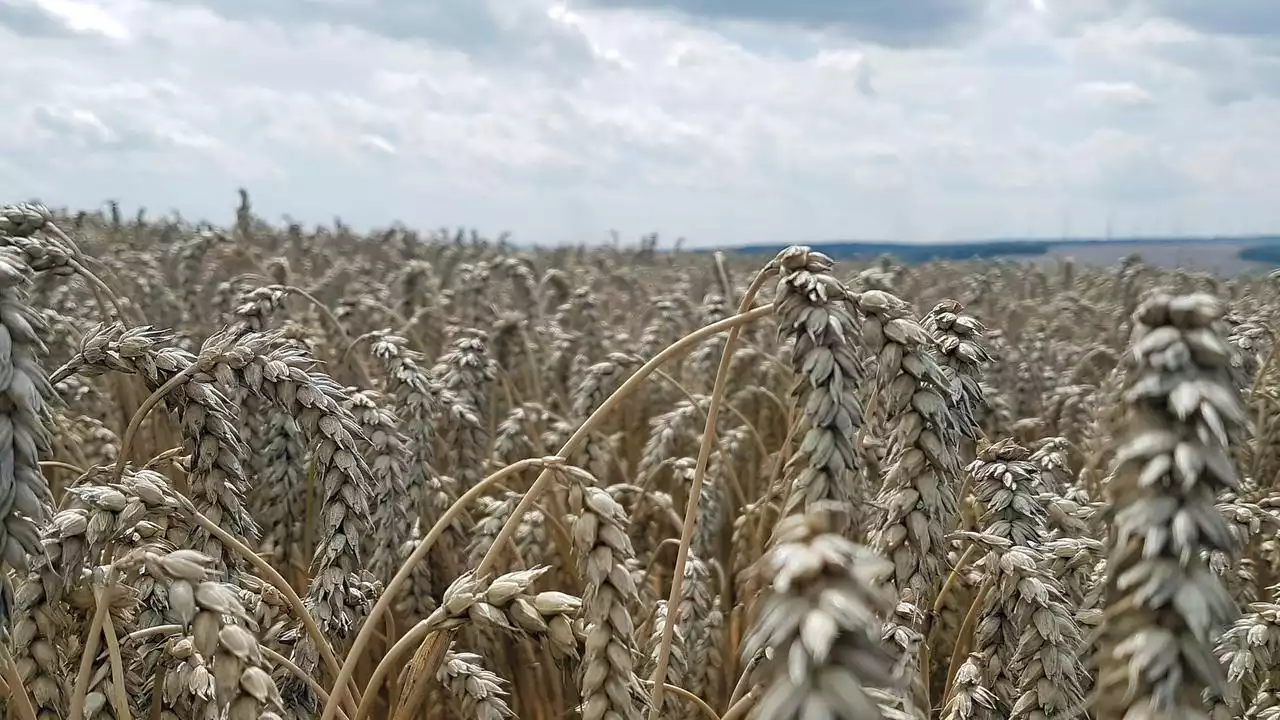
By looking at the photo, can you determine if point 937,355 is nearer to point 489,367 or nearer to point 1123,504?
point 1123,504

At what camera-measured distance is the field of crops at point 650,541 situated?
3.37ft

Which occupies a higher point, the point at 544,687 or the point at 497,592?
the point at 497,592

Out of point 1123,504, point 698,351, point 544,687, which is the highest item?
point 1123,504

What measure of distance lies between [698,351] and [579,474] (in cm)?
384

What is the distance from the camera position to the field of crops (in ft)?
3.37

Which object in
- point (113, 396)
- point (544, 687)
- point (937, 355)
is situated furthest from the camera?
point (113, 396)

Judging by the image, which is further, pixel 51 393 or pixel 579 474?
pixel 579 474

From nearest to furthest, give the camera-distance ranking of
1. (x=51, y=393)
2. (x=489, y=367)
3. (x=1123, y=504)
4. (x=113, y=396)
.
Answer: (x=1123, y=504)
(x=51, y=393)
(x=489, y=367)
(x=113, y=396)

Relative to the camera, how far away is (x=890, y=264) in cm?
1202

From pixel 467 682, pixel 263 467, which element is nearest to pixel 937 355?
pixel 467 682

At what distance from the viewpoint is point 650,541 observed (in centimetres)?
394

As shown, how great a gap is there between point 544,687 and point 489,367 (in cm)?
160

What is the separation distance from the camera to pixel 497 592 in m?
1.62

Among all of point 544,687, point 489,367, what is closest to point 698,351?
point 489,367
